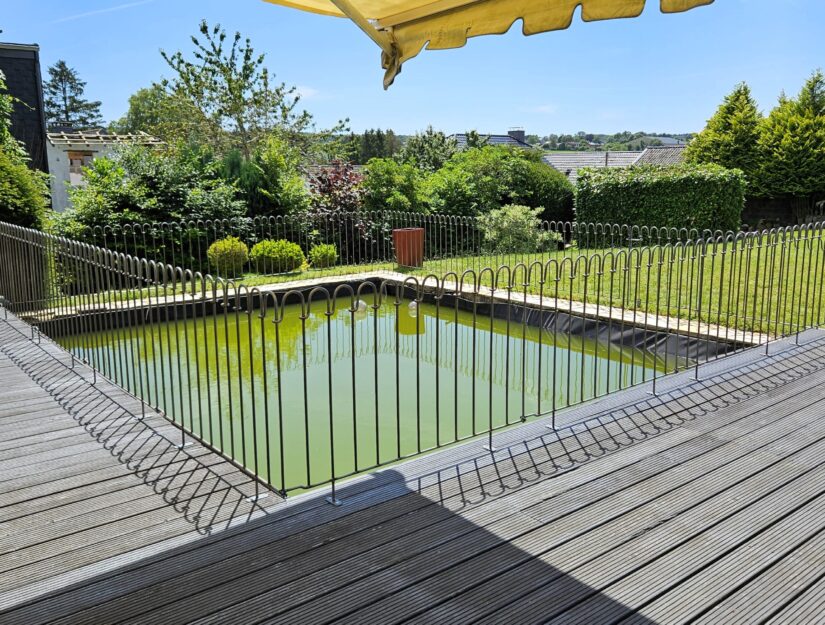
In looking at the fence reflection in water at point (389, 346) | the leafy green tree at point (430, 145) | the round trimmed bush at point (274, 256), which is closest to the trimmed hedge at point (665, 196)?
the fence reflection in water at point (389, 346)

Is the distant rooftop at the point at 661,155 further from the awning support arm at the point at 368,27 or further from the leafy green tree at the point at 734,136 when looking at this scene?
the awning support arm at the point at 368,27

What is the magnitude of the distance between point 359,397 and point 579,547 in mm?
3617

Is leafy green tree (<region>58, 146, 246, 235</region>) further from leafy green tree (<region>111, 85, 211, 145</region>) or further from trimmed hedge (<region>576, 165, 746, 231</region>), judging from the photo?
trimmed hedge (<region>576, 165, 746, 231</region>)

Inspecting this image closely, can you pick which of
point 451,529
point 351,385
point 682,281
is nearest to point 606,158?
point 682,281

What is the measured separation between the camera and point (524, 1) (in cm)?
285

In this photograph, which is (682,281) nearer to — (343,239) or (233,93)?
(343,239)

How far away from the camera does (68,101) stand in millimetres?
59625

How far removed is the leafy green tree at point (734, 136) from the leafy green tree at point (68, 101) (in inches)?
2218

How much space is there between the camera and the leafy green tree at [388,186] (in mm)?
14464

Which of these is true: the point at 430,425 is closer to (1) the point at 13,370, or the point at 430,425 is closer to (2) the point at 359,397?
(2) the point at 359,397

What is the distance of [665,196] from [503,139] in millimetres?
38540

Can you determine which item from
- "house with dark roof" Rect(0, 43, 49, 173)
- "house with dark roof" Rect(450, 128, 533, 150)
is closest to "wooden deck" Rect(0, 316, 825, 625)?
"house with dark roof" Rect(0, 43, 49, 173)

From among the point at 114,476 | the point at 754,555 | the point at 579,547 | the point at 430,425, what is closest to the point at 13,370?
the point at 114,476

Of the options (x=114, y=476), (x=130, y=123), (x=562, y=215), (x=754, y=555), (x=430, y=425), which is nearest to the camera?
(x=754, y=555)
